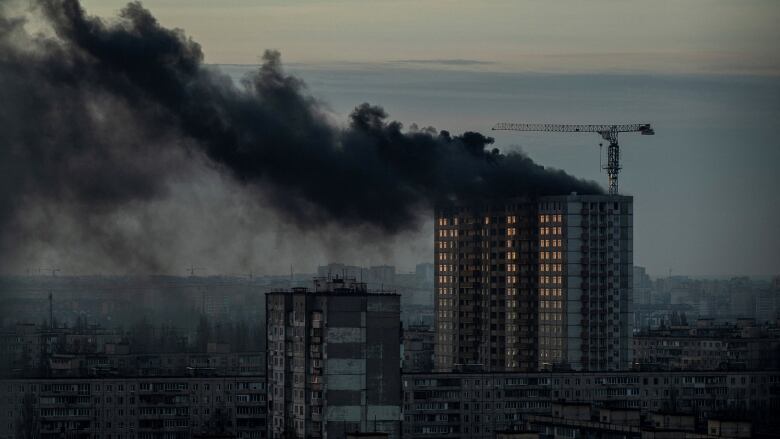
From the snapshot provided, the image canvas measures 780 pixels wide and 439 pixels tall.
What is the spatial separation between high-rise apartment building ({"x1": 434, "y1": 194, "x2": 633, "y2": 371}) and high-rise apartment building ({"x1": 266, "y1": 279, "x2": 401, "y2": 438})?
2258 cm

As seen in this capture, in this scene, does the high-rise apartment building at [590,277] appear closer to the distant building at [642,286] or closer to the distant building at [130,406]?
the distant building at [130,406]

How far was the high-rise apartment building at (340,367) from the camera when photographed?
55031 mm

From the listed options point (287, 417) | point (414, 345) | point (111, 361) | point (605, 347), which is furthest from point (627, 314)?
point (287, 417)

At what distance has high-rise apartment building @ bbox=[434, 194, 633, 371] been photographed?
8156cm

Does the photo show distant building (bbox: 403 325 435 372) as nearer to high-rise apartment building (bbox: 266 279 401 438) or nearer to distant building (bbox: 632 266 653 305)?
high-rise apartment building (bbox: 266 279 401 438)

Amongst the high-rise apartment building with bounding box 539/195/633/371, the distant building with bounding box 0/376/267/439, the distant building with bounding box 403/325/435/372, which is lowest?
the distant building with bounding box 0/376/267/439

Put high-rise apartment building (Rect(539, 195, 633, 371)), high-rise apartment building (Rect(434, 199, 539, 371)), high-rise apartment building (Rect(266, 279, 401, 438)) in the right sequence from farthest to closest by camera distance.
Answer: high-rise apartment building (Rect(434, 199, 539, 371)) → high-rise apartment building (Rect(539, 195, 633, 371)) → high-rise apartment building (Rect(266, 279, 401, 438))

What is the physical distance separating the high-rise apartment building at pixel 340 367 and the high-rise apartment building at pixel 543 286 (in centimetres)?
2258

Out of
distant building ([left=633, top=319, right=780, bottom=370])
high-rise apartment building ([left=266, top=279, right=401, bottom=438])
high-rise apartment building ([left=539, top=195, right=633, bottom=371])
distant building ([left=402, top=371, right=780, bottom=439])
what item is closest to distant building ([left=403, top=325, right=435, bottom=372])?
high-rise apartment building ([left=539, top=195, right=633, bottom=371])

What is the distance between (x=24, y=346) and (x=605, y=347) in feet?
75.2

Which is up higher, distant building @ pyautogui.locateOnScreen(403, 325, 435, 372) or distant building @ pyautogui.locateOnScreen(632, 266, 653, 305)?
distant building @ pyautogui.locateOnScreen(632, 266, 653, 305)

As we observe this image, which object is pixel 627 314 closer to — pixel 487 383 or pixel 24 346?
pixel 487 383

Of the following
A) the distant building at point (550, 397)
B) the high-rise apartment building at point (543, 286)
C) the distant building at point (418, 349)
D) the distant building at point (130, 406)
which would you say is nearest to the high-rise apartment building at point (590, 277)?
the high-rise apartment building at point (543, 286)

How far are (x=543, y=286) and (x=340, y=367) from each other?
28129 millimetres
